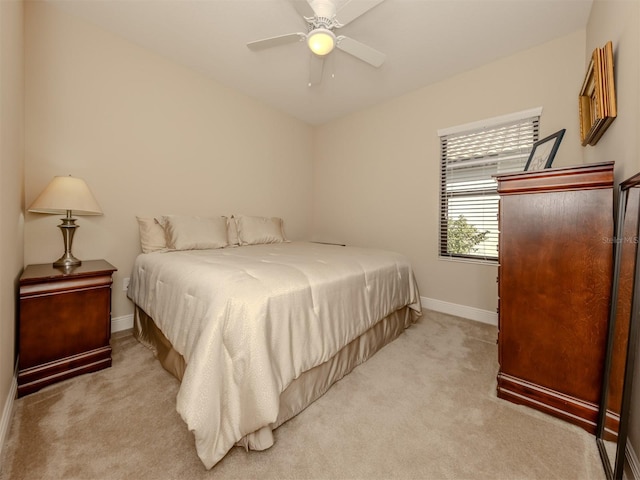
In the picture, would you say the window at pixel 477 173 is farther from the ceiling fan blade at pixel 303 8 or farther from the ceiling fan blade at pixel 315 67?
the ceiling fan blade at pixel 303 8

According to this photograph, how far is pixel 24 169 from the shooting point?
2045 millimetres

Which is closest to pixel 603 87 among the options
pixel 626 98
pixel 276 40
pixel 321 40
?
pixel 626 98

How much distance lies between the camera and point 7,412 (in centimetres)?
131

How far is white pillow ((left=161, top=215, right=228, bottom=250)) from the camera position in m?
2.49

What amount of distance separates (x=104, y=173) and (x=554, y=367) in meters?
3.61

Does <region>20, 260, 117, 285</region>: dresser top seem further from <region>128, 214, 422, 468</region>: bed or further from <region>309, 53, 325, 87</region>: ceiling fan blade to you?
<region>309, 53, 325, 87</region>: ceiling fan blade

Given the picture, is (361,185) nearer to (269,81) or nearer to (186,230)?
(269,81)

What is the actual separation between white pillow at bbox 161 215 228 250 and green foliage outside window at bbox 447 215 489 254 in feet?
8.31

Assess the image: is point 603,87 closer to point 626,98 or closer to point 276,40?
point 626,98

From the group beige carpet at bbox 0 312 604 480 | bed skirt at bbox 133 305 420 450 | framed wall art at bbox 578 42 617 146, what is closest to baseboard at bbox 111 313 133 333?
bed skirt at bbox 133 305 420 450

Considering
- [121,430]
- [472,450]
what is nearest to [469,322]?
[472,450]

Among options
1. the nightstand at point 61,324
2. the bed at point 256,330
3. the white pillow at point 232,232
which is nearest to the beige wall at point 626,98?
the bed at point 256,330

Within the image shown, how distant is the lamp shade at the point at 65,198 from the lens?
1.84 meters

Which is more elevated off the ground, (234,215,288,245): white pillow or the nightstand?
(234,215,288,245): white pillow
